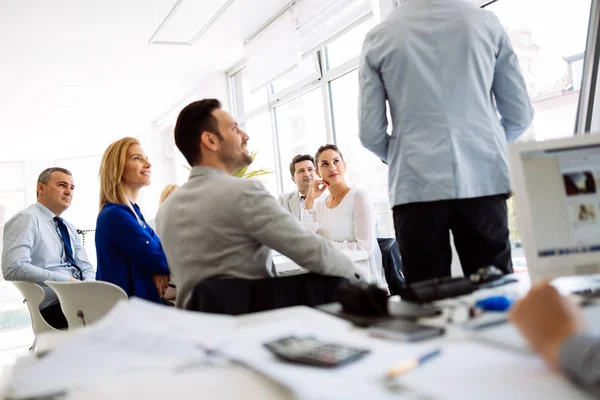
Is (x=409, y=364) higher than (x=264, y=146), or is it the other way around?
(x=264, y=146)

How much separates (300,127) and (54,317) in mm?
4035

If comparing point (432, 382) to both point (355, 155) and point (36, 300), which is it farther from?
point (355, 155)

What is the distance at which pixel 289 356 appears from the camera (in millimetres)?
726

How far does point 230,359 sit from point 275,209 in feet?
2.73

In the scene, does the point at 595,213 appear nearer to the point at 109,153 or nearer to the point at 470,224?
the point at 470,224

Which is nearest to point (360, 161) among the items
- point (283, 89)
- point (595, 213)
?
point (283, 89)

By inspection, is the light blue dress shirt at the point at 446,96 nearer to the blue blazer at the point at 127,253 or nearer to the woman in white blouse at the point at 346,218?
the blue blazer at the point at 127,253

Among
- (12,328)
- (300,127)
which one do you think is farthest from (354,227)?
(12,328)

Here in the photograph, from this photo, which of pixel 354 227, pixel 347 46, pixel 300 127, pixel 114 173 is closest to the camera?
pixel 114 173

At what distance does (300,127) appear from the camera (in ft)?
22.4

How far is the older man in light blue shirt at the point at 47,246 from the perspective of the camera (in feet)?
11.8

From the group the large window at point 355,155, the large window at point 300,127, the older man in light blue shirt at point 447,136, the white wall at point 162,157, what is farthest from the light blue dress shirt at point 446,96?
the white wall at point 162,157

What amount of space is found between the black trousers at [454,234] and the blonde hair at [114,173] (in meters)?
1.44

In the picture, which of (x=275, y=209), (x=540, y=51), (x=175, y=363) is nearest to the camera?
(x=175, y=363)
